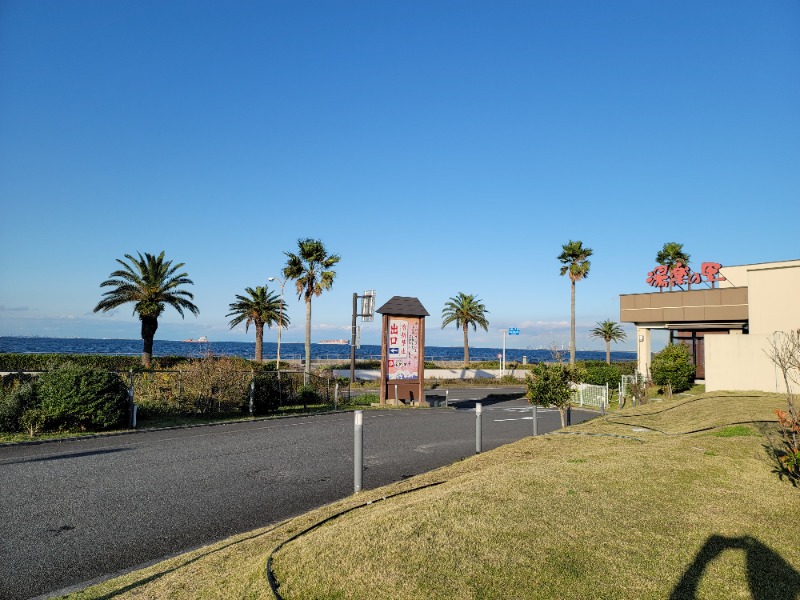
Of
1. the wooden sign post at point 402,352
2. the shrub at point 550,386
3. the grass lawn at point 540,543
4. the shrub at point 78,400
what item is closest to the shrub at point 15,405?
the shrub at point 78,400

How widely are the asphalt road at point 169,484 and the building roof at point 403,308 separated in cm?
918

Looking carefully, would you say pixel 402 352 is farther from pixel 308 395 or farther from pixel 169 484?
pixel 169 484

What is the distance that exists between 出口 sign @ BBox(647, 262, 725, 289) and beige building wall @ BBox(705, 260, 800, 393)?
10370 mm

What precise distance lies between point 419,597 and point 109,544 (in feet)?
15.0

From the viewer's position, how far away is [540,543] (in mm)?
5074

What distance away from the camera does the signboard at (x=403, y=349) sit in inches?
1040

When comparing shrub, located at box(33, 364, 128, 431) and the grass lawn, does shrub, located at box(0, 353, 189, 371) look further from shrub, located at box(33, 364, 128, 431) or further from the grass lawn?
the grass lawn

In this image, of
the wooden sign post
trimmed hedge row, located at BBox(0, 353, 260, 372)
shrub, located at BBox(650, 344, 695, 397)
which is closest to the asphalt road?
the wooden sign post

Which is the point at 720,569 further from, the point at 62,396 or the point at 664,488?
the point at 62,396

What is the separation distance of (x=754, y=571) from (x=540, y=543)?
5.84 ft

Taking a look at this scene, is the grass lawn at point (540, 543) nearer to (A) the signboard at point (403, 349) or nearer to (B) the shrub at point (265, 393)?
(B) the shrub at point (265, 393)

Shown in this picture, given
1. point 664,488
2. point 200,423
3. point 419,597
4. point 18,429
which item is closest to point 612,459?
point 664,488

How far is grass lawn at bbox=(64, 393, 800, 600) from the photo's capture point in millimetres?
4340

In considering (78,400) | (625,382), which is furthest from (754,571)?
(625,382)
